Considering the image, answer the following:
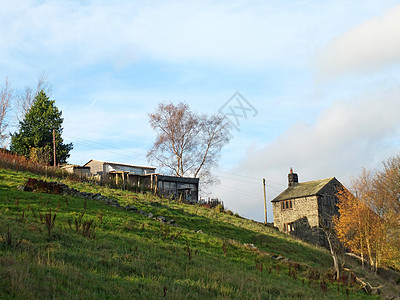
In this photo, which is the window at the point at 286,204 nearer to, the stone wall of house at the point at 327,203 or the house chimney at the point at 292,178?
the house chimney at the point at 292,178

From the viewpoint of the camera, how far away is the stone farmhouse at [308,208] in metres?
49.5

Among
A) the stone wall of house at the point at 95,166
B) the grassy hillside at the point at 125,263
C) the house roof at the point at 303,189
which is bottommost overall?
the grassy hillside at the point at 125,263

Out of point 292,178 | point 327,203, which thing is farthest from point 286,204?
point 327,203

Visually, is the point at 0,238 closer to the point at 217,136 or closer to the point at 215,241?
the point at 215,241

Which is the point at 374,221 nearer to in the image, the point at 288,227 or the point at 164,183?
the point at 288,227

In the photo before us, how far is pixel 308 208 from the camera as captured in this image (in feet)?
167

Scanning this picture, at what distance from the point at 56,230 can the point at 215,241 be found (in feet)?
30.5

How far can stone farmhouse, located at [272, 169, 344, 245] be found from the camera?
49.5 metres

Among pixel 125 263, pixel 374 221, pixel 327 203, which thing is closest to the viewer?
pixel 125 263

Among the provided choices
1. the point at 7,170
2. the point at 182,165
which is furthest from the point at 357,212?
the point at 7,170

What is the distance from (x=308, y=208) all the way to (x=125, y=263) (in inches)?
1645

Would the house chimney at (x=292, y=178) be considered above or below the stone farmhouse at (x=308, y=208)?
above

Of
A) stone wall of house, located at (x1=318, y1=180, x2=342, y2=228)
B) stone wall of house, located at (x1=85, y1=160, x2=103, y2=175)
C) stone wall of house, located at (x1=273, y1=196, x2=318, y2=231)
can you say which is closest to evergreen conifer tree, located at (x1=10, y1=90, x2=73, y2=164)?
stone wall of house, located at (x1=85, y1=160, x2=103, y2=175)

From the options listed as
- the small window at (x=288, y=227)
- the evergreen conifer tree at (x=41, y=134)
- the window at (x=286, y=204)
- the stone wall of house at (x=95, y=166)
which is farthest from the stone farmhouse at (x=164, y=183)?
the small window at (x=288, y=227)
